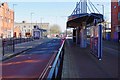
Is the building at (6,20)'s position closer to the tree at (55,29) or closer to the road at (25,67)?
the tree at (55,29)

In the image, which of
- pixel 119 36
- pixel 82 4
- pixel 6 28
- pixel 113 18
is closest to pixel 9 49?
pixel 82 4

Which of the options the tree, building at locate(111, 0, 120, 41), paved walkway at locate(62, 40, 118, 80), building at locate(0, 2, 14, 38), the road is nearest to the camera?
paved walkway at locate(62, 40, 118, 80)

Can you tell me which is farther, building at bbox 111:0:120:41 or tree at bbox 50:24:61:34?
tree at bbox 50:24:61:34

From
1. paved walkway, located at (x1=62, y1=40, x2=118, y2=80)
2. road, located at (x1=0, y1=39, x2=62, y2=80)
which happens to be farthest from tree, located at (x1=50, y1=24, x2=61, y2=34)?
paved walkway, located at (x1=62, y1=40, x2=118, y2=80)

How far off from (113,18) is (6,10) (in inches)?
1901

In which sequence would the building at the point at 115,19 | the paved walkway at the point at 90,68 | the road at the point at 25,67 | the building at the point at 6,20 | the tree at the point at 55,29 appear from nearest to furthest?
1. the paved walkway at the point at 90,68
2. the road at the point at 25,67
3. the building at the point at 115,19
4. the building at the point at 6,20
5. the tree at the point at 55,29

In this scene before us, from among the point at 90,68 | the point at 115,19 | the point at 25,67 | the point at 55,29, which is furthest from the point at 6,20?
the point at 90,68

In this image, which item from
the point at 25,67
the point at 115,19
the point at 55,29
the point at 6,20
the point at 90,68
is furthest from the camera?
the point at 55,29

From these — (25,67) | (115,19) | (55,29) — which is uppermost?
(115,19)

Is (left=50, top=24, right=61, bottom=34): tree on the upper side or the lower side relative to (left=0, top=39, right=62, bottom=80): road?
upper

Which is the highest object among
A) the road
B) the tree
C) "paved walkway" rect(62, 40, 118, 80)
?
the tree

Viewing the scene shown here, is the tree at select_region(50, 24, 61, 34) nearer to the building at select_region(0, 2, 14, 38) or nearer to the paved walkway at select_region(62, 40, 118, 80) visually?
the building at select_region(0, 2, 14, 38)

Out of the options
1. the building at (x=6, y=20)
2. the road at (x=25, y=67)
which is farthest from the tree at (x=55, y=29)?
the road at (x=25, y=67)

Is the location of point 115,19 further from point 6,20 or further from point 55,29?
point 55,29
